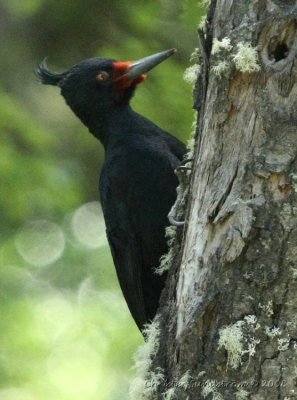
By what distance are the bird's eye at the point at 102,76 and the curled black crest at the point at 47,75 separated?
0.22 meters

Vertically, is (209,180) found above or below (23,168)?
below

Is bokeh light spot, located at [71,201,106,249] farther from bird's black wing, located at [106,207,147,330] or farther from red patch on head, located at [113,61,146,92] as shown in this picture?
bird's black wing, located at [106,207,147,330]

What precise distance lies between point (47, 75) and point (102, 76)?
330mm

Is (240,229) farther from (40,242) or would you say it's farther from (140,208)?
(40,242)

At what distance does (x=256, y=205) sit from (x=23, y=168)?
326 cm

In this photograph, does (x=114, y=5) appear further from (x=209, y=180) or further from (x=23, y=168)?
(x=209, y=180)

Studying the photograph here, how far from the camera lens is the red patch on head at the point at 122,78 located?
521cm

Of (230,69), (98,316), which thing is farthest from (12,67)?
(230,69)

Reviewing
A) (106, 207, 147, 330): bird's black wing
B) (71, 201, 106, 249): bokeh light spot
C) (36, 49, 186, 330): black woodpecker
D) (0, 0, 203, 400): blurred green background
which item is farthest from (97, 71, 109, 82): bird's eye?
(71, 201, 106, 249): bokeh light spot

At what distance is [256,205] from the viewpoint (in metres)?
3.04

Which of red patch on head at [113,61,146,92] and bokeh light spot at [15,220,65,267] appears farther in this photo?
bokeh light spot at [15,220,65,267]

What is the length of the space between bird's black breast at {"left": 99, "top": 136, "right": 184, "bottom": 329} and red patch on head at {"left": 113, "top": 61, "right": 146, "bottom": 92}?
1.58 feet

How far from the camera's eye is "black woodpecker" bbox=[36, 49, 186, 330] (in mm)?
4703

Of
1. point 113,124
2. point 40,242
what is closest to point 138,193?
point 113,124
